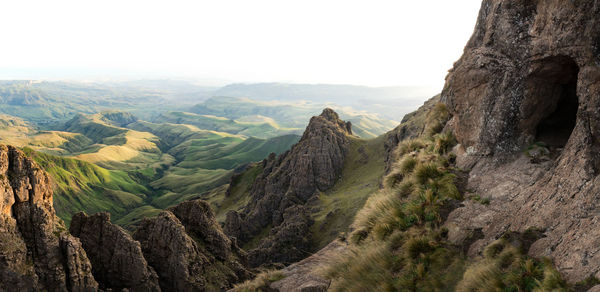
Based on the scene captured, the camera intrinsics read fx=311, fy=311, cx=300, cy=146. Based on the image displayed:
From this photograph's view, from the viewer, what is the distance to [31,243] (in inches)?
1281

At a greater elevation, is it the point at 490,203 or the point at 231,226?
the point at 490,203

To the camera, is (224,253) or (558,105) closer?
(558,105)

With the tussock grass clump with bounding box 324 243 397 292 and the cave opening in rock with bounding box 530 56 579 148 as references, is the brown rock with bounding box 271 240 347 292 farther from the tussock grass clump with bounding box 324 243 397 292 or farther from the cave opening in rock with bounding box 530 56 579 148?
the cave opening in rock with bounding box 530 56 579 148

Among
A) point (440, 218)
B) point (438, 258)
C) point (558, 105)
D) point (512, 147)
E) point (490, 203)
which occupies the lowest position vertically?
point (438, 258)

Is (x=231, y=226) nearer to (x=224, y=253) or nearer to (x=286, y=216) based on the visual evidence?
(x=286, y=216)

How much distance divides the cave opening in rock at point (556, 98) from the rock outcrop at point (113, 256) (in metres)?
39.8

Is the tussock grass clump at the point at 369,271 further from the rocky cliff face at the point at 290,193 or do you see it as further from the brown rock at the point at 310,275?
the rocky cliff face at the point at 290,193

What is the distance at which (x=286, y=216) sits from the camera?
97.3 meters

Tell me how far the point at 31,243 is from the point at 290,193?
274 feet

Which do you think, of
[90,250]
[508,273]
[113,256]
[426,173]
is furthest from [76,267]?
[508,273]

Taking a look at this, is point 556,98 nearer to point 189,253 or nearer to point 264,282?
point 264,282

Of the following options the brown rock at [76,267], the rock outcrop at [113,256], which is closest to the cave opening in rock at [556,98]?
the rock outcrop at [113,256]

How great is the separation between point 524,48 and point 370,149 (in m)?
123

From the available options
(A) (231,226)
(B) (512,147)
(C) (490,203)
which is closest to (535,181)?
(C) (490,203)
